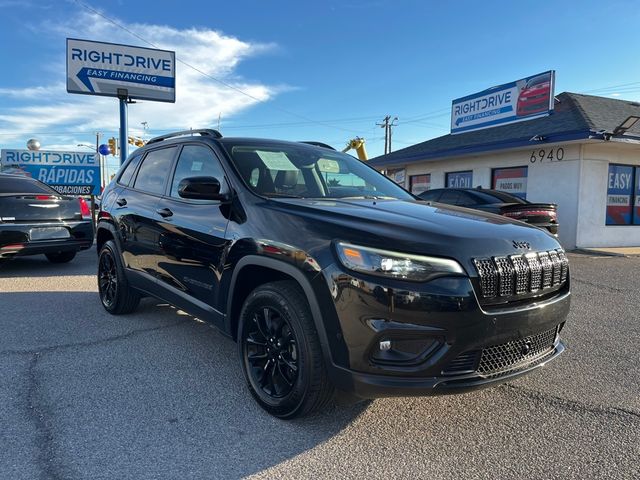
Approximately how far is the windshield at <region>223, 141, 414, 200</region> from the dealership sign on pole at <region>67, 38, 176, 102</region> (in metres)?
14.7

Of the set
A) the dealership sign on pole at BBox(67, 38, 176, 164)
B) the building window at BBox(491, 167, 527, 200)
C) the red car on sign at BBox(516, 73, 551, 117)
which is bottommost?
the building window at BBox(491, 167, 527, 200)

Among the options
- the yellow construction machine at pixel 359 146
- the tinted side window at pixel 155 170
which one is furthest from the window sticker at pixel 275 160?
the yellow construction machine at pixel 359 146

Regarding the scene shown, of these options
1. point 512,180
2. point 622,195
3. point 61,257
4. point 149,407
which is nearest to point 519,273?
point 149,407

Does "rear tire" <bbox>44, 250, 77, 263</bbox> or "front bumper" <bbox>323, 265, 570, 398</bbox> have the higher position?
"front bumper" <bbox>323, 265, 570, 398</bbox>

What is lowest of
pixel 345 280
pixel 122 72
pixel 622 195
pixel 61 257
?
pixel 61 257

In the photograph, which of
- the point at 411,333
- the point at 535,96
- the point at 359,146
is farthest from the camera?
the point at 359,146

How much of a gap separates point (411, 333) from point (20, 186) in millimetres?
7725

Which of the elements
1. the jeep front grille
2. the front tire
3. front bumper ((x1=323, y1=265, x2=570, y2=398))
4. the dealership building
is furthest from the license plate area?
the dealership building

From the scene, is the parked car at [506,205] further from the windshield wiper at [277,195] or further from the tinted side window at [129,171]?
the windshield wiper at [277,195]

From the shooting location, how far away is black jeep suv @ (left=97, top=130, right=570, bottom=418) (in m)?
2.35

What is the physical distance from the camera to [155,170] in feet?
14.8

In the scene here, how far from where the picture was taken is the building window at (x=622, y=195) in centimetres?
1284

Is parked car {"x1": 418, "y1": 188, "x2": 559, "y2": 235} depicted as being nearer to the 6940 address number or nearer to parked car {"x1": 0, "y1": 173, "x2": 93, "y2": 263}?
the 6940 address number

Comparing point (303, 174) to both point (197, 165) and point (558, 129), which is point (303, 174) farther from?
point (558, 129)
